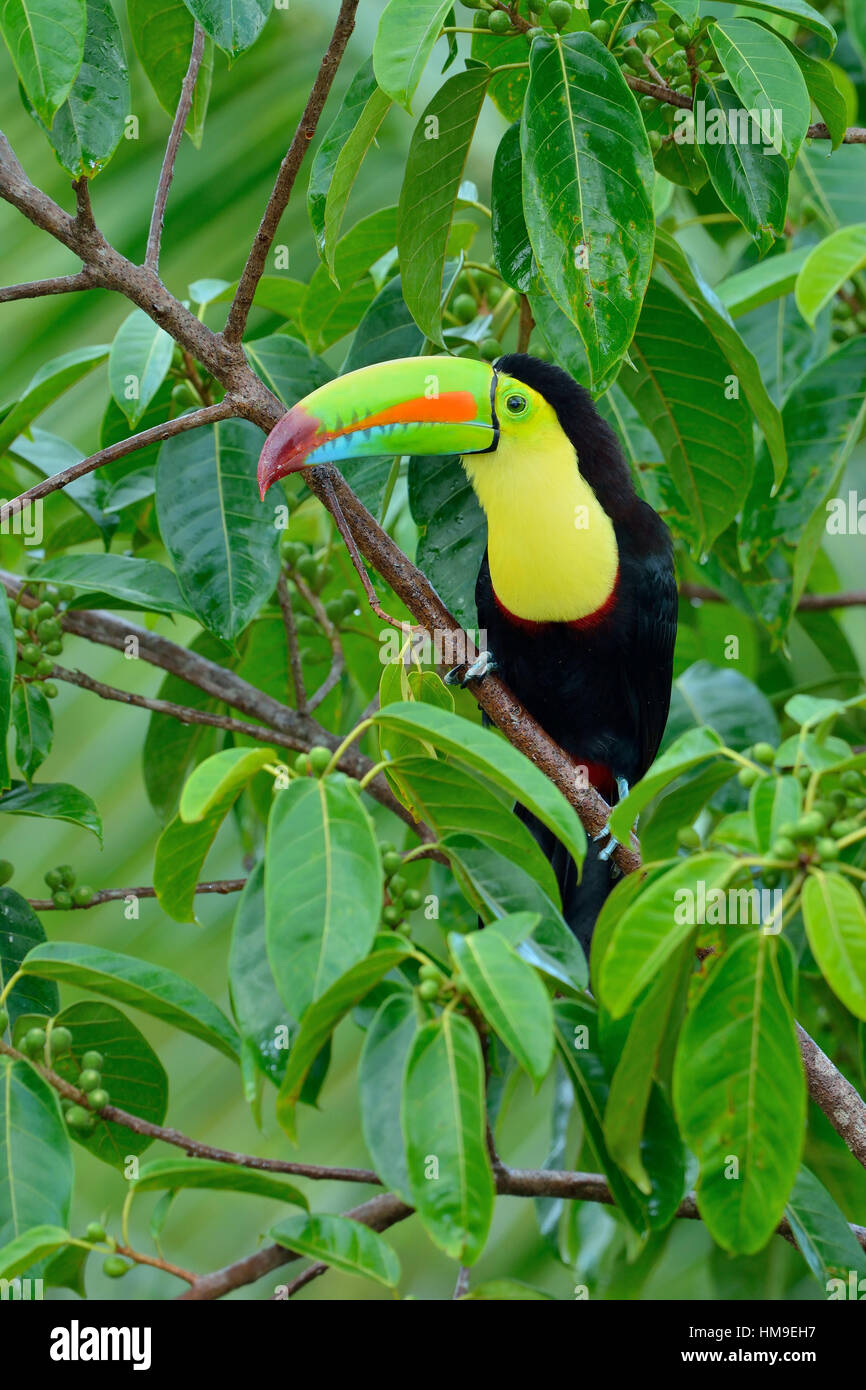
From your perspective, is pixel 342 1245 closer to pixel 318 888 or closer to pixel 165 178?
pixel 318 888

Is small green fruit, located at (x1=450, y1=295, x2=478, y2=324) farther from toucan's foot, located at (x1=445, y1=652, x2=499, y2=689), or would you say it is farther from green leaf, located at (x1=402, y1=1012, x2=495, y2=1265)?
green leaf, located at (x1=402, y1=1012, x2=495, y2=1265)

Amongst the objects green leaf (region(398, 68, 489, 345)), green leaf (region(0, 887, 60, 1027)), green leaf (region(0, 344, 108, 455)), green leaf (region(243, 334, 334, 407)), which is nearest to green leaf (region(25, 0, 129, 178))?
green leaf (region(398, 68, 489, 345))

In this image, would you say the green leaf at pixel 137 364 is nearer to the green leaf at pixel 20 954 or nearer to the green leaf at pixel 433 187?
the green leaf at pixel 433 187

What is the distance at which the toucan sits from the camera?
207 centimetres

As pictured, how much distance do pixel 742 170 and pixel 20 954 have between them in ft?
4.75

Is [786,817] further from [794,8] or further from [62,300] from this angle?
[62,300]

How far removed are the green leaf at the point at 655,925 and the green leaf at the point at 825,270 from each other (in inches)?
22.8

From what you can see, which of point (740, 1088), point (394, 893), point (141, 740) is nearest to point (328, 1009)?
point (740, 1088)

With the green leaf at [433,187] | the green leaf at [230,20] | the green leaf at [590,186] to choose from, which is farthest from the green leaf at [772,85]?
the green leaf at [230,20]

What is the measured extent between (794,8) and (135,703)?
4.50 feet

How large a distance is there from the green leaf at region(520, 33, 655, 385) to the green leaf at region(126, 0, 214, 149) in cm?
60

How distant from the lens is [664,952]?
1.20 meters
